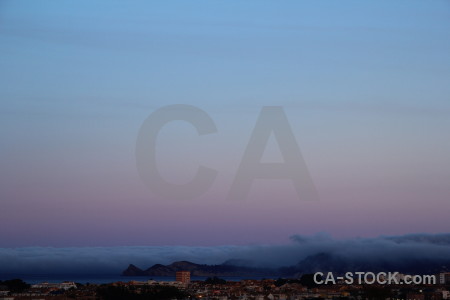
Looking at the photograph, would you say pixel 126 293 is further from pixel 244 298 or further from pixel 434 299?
pixel 434 299

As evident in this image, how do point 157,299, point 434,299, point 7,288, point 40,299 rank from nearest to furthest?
→ point 40,299 → point 434,299 → point 157,299 → point 7,288

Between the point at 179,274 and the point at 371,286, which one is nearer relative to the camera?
the point at 371,286

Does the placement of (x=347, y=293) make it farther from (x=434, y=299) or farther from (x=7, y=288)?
(x=7, y=288)

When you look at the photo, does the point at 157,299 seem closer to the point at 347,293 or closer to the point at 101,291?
the point at 101,291

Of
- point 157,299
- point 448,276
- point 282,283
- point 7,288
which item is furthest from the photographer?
point 282,283

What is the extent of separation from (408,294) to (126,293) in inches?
569

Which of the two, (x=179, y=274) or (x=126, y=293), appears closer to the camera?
(x=126, y=293)

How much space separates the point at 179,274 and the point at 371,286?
32631 mm

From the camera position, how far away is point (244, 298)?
160 feet

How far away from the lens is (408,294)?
4447cm

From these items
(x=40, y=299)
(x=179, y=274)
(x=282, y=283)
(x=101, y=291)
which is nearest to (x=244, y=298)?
(x=101, y=291)

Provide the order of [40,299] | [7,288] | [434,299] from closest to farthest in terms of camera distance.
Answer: [40,299], [434,299], [7,288]

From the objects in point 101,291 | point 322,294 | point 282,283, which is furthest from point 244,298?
point 282,283

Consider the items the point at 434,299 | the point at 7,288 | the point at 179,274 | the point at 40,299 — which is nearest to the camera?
the point at 40,299
